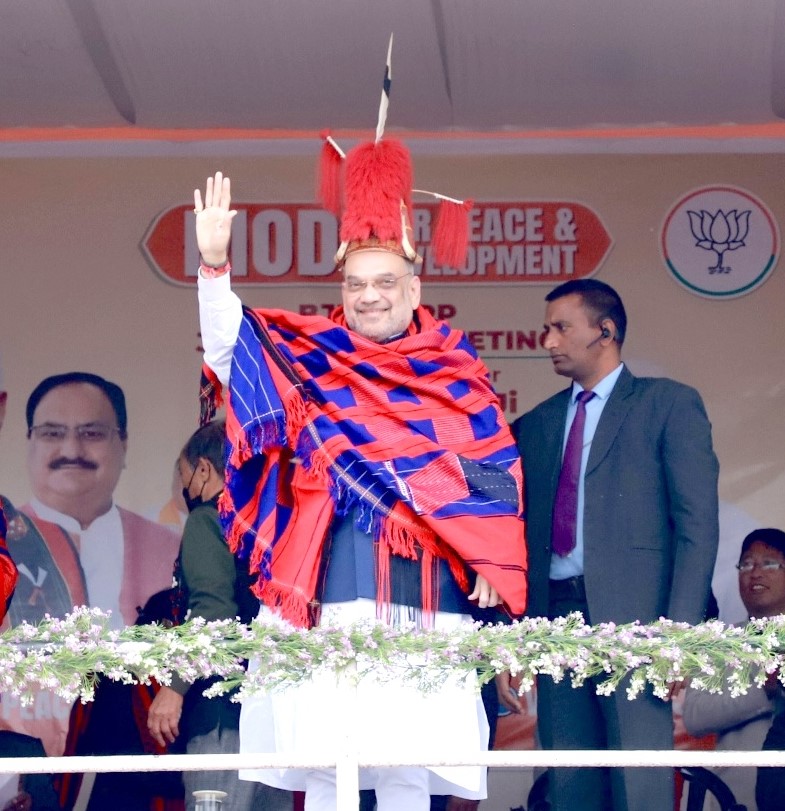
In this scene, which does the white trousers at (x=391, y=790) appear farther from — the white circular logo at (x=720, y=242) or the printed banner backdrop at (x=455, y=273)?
the white circular logo at (x=720, y=242)

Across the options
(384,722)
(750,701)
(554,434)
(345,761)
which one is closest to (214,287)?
(384,722)

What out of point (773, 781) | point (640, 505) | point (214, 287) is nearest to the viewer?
point (214, 287)

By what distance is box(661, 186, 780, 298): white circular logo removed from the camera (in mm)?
5742

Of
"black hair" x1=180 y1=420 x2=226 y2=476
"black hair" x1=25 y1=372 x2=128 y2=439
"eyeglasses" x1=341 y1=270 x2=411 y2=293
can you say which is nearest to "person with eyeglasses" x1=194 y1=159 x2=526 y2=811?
"eyeglasses" x1=341 y1=270 x2=411 y2=293

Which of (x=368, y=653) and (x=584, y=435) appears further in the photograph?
(x=584, y=435)

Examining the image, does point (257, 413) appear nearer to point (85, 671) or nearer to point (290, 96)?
point (85, 671)

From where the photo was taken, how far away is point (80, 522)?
5762 mm

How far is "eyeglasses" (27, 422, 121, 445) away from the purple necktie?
205 centimetres

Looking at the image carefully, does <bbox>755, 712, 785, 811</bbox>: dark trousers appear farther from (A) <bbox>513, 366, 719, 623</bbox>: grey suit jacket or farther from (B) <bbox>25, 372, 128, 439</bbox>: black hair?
(B) <bbox>25, 372, 128, 439</bbox>: black hair

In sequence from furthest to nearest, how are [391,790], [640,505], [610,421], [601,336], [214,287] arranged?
[601,336]
[610,421]
[640,505]
[214,287]
[391,790]

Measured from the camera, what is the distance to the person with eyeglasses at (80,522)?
18.6ft

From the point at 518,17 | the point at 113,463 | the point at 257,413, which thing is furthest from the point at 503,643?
the point at 113,463

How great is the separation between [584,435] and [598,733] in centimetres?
83

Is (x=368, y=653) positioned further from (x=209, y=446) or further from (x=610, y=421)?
Result: (x=209, y=446)
